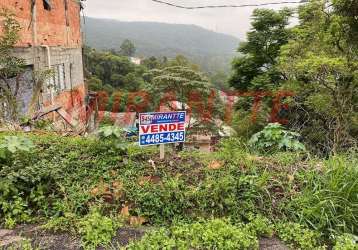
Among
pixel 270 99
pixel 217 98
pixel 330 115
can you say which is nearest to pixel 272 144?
pixel 330 115

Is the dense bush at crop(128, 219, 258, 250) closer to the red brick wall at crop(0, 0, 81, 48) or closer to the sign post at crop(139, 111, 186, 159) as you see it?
the sign post at crop(139, 111, 186, 159)

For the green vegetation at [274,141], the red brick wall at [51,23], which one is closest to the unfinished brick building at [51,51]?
the red brick wall at [51,23]

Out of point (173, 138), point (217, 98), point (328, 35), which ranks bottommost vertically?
point (217, 98)

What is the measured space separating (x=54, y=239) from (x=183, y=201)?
3.06 feet

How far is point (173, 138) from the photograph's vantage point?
316 centimetres

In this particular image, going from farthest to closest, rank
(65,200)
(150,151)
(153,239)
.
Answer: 1. (150,151)
2. (65,200)
3. (153,239)

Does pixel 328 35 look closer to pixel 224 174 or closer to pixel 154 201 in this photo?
pixel 224 174

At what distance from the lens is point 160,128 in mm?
3092

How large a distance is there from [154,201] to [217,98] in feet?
43.9

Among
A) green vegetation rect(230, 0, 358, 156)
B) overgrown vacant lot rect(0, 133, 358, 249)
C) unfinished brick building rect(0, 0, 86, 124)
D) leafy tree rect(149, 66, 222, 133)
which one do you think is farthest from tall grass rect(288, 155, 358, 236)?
leafy tree rect(149, 66, 222, 133)

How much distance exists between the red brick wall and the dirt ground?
22.6 feet

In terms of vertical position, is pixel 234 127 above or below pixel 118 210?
below

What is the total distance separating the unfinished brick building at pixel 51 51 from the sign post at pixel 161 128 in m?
4.61

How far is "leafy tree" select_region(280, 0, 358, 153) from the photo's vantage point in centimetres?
736
